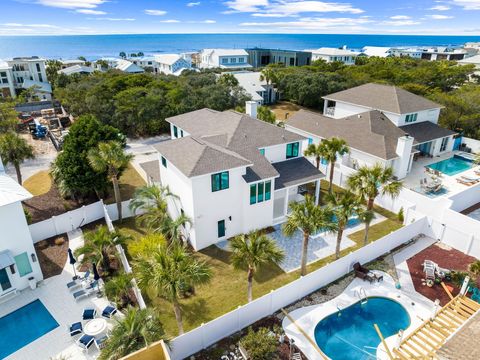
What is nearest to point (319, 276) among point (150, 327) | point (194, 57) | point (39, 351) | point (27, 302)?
point (150, 327)

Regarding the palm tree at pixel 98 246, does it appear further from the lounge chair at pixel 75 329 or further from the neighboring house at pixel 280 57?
the neighboring house at pixel 280 57

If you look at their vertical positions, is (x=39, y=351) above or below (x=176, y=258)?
below

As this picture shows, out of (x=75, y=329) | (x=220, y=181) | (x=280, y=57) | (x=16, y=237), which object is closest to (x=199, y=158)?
(x=220, y=181)

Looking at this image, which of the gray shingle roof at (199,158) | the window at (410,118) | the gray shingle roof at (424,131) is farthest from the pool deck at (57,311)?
the window at (410,118)

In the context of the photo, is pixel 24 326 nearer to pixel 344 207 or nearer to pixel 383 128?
pixel 344 207

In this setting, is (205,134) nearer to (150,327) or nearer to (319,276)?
(319,276)
